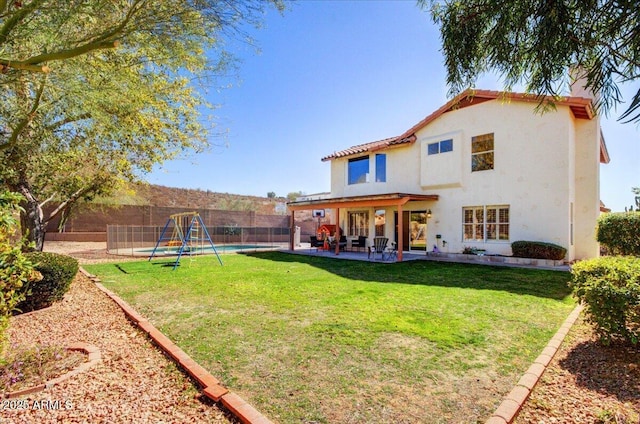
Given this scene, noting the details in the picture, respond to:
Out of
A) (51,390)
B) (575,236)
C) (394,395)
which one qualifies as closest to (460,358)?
(394,395)

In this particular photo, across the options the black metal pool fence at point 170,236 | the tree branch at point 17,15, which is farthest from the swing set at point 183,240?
the tree branch at point 17,15

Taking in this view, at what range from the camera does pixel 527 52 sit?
11.5 feet

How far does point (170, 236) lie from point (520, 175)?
23.2 m

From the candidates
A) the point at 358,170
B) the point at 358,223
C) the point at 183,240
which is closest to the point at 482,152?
the point at 358,170

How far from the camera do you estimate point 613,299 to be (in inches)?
166

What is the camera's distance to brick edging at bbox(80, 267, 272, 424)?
2.97 meters

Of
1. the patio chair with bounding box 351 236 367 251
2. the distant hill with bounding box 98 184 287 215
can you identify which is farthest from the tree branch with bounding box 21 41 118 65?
the distant hill with bounding box 98 184 287 215

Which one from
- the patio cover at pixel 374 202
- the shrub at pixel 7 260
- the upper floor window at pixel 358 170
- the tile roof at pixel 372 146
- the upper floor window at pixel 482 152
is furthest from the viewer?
the upper floor window at pixel 358 170

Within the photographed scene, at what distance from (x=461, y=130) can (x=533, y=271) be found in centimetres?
736

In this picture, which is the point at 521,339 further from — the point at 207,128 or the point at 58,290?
the point at 207,128

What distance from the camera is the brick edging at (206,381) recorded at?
117 inches

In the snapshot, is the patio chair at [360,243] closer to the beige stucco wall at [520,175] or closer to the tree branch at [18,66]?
the beige stucco wall at [520,175]

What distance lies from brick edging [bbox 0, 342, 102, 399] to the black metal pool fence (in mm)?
14733

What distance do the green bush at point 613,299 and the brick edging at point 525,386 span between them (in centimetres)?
62
